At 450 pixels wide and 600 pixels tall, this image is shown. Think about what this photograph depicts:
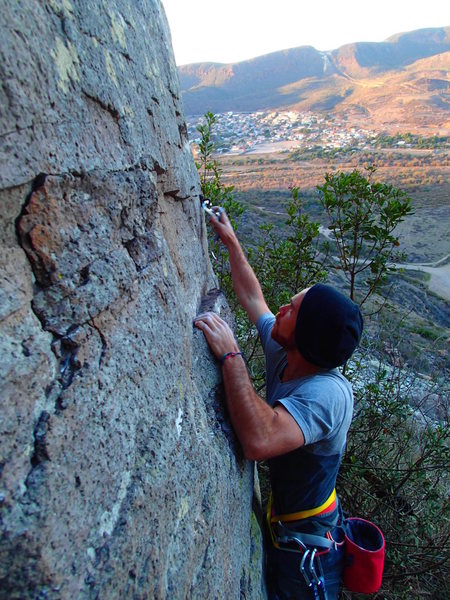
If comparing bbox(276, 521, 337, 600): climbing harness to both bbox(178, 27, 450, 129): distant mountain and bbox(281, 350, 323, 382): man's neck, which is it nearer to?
bbox(281, 350, 323, 382): man's neck

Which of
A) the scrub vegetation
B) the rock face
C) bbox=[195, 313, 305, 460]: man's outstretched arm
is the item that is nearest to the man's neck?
bbox=[195, 313, 305, 460]: man's outstretched arm

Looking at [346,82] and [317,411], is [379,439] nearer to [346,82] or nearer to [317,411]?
[317,411]

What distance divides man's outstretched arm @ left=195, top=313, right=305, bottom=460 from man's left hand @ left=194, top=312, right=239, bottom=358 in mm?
41

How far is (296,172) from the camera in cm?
3959

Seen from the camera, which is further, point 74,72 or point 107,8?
point 107,8

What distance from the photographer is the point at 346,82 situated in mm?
86125

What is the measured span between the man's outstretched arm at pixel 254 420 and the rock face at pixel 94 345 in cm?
12

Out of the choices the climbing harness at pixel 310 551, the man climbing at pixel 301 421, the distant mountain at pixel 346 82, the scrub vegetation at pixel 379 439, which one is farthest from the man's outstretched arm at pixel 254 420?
the distant mountain at pixel 346 82

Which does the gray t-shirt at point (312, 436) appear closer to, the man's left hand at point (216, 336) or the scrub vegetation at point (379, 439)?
the man's left hand at point (216, 336)

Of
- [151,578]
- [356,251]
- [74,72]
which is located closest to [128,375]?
[151,578]

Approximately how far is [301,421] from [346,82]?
97848 mm

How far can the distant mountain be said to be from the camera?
2694 inches

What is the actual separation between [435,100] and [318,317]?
79.5 m

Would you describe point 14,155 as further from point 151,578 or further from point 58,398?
point 151,578
